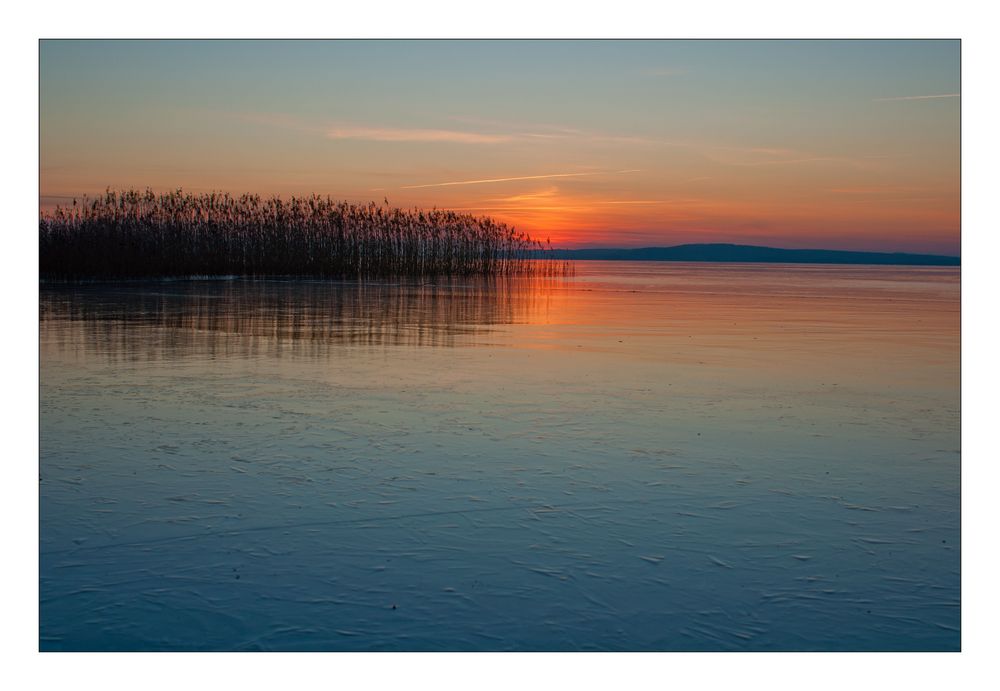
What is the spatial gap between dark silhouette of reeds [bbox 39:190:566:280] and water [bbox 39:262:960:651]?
19.5 m

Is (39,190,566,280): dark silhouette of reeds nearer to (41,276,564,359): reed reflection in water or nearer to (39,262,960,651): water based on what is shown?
(41,276,564,359): reed reflection in water

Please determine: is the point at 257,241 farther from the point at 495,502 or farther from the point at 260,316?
the point at 495,502

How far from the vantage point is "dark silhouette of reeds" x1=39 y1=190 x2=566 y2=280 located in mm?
29469

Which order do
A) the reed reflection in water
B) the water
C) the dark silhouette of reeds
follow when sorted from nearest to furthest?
the water < the reed reflection in water < the dark silhouette of reeds

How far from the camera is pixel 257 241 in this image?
34.5 metres

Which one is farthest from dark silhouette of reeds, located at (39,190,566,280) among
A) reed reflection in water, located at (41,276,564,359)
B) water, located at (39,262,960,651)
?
water, located at (39,262,960,651)

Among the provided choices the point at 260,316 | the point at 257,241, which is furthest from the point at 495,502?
the point at 257,241

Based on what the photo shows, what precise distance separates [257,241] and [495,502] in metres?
30.8

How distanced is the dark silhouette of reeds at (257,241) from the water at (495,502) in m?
19.5

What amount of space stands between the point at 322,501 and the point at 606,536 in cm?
160

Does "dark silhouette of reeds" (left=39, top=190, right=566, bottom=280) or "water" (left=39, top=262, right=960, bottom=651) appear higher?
Result: "dark silhouette of reeds" (left=39, top=190, right=566, bottom=280)

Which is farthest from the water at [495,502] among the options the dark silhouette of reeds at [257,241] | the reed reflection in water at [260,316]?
the dark silhouette of reeds at [257,241]
